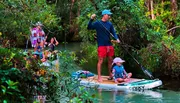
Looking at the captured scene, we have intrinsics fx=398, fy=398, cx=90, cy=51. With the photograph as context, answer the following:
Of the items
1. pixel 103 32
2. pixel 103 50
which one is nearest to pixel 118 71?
pixel 103 50

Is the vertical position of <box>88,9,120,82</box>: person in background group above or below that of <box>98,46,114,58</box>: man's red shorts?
above

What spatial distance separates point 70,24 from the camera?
28.7 metres

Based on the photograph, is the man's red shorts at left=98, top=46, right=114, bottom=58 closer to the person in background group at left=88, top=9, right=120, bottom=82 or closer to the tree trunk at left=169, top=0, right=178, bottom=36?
the person in background group at left=88, top=9, right=120, bottom=82

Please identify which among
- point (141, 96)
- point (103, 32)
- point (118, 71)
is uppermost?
point (103, 32)

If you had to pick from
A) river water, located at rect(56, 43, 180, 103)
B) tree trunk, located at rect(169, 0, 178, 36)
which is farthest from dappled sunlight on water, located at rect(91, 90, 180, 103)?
tree trunk, located at rect(169, 0, 178, 36)

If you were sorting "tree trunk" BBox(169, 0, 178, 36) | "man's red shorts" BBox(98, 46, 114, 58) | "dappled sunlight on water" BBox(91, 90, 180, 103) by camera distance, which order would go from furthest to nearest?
"tree trunk" BBox(169, 0, 178, 36)
"man's red shorts" BBox(98, 46, 114, 58)
"dappled sunlight on water" BBox(91, 90, 180, 103)

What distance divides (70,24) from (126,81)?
18.6m

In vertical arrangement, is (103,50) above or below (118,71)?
above

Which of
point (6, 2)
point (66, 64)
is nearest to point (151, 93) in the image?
point (6, 2)

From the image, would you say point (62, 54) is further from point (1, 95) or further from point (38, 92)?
point (1, 95)

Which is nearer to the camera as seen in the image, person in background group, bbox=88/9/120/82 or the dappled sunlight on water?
the dappled sunlight on water

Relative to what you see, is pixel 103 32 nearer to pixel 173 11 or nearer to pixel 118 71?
pixel 118 71

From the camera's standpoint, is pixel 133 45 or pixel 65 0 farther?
pixel 65 0

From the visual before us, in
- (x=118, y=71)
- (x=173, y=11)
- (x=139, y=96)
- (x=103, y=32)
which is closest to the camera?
(x=139, y=96)
